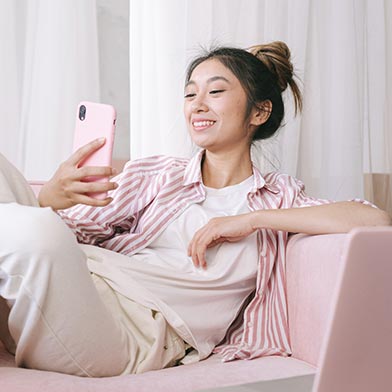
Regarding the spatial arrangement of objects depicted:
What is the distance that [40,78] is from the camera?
1.65 meters

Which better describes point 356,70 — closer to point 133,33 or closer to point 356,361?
Result: point 133,33

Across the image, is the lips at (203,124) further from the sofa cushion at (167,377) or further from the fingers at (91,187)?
the sofa cushion at (167,377)

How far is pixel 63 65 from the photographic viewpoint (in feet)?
5.49

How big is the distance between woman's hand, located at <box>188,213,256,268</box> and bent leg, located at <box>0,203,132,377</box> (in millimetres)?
284

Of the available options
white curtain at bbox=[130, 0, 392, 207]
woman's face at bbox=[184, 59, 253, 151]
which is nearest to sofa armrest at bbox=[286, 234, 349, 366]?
woman's face at bbox=[184, 59, 253, 151]

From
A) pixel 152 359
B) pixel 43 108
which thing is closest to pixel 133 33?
pixel 43 108

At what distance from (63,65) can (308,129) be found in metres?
0.70

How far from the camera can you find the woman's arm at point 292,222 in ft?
3.66

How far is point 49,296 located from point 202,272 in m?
0.40

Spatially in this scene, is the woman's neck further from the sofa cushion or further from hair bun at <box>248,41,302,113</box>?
the sofa cushion

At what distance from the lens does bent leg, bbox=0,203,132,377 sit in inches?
32.7

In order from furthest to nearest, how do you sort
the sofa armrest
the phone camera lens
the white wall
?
the white wall < the phone camera lens < the sofa armrest

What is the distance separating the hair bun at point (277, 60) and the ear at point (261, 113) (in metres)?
0.07

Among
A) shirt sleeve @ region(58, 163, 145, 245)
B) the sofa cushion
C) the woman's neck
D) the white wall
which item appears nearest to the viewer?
the sofa cushion
